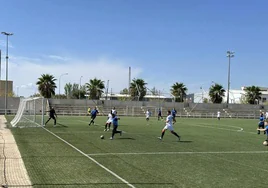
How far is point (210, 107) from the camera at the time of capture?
79000 millimetres

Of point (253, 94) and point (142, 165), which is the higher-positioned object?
point (253, 94)

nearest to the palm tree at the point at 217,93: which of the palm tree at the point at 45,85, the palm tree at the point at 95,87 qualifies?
the palm tree at the point at 95,87

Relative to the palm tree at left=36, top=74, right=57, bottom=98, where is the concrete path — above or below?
below

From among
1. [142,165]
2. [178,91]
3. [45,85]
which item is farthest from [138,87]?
[142,165]

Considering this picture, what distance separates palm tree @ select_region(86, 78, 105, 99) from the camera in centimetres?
8781

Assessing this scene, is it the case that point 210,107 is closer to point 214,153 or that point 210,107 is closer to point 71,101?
point 71,101

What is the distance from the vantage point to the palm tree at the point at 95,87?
→ 3457 inches

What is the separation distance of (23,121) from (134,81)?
57.5 m

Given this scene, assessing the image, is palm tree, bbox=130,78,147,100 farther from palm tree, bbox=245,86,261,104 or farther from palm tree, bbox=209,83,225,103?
palm tree, bbox=245,86,261,104

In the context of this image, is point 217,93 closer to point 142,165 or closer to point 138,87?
point 138,87

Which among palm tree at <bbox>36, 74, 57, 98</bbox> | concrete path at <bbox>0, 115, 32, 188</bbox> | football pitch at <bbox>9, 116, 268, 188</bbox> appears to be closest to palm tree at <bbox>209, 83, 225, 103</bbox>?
palm tree at <bbox>36, 74, 57, 98</bbox>

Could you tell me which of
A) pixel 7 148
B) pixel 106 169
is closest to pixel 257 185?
pixel 106 169

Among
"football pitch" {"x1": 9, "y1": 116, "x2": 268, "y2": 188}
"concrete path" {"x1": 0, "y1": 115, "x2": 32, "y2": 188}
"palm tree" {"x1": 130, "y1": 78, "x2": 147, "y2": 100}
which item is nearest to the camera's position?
"concrete path" {"x1": 0, "y1": 115, "x2": 32, "y2": 188}

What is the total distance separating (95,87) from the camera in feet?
289
